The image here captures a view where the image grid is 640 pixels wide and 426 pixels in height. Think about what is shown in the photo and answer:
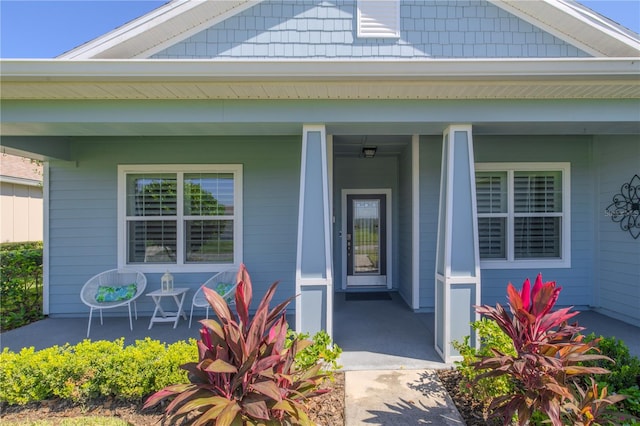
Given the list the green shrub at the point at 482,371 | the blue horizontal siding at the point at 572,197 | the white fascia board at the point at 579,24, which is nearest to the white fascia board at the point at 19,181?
the blue horizontal siding at the point at 572,197

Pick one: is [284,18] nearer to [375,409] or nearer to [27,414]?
[375,409]

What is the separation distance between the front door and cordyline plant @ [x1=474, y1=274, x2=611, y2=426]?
4.38 m

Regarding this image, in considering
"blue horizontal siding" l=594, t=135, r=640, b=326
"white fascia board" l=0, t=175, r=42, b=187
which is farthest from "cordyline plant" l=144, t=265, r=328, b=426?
"white fascia board" l=0, t=175, r=42, b=187

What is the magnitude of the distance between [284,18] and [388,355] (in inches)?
194

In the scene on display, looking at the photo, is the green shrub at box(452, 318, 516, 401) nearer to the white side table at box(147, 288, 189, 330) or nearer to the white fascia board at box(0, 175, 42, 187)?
the white side table at box(147, 288, 189, 330)

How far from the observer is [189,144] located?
5305 mm

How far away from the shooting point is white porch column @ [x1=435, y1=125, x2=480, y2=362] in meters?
3.54

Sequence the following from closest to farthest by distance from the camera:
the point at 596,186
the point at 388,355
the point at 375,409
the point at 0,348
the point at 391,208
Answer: the point at 375,409, the point at 388,355, the point at 0,348, the point at 596,186, the point at 391,208

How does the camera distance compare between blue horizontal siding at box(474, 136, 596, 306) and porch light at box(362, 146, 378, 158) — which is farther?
porch light at box(362, 146, 378, 158)

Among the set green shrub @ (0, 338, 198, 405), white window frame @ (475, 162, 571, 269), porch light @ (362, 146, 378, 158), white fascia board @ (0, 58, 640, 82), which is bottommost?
green shrub @ (0, 338, 198, 405)

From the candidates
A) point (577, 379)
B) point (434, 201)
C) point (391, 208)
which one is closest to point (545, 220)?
point (434, 201)

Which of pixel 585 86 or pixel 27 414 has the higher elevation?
pixel 585 86

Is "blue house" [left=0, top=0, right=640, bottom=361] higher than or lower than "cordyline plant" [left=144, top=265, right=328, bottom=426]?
higher

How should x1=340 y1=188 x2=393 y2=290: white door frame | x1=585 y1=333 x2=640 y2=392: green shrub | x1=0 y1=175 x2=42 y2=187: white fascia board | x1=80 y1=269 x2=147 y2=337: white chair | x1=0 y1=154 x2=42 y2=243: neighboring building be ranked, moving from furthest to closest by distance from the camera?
x1=0 y1=154 x2=42 y2=243: neighboring building, x1=0 y1=175 x2=42 y2=187: white fascia board, x1=340 y1=188 x2=393 y2=290: white door frame, x1=80 y1=269 x2=147 y2=337: white chair, x1=585 y1=333 x2=640 y2=392: green shrub
